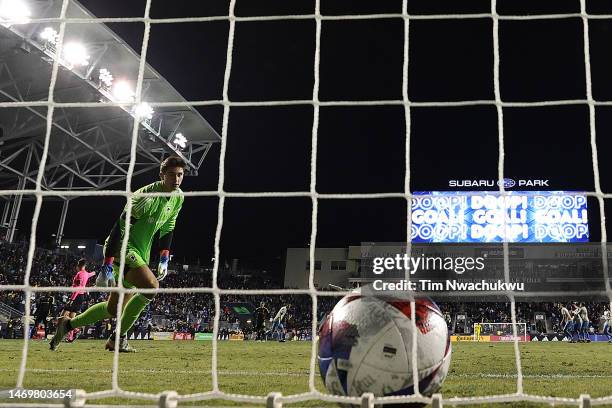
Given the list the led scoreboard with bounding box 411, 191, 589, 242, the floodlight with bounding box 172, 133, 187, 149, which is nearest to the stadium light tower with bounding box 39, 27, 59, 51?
the floodlight with bounding box 172, 133, 187, 149

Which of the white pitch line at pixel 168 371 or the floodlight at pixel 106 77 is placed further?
the floodlight at pixel 106 77

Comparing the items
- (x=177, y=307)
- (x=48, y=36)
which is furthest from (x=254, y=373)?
(x=177, y=307)

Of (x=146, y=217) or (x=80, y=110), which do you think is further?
A: (x=80, y=110)

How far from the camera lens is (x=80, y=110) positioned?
19312 mm

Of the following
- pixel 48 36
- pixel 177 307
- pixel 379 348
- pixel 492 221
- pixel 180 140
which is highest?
pixel 48 36

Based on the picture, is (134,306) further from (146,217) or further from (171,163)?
(171,163)

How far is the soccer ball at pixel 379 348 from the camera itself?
8.71ft

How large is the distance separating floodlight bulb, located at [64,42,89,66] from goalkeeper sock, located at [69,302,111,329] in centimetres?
1311

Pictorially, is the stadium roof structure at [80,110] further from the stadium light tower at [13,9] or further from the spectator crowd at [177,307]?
the spectator crowd at [177,307]

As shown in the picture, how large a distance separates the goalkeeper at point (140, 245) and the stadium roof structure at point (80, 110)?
9609 mm

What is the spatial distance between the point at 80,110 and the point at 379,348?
Result: 1874 centimetres

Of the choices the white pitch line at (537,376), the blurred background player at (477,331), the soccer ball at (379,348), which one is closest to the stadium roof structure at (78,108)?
the white pitch line at (537,376)

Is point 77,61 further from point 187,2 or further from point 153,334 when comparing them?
point 153,334

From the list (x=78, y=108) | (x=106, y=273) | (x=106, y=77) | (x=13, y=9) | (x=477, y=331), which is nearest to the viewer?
(x=106, y=273)
